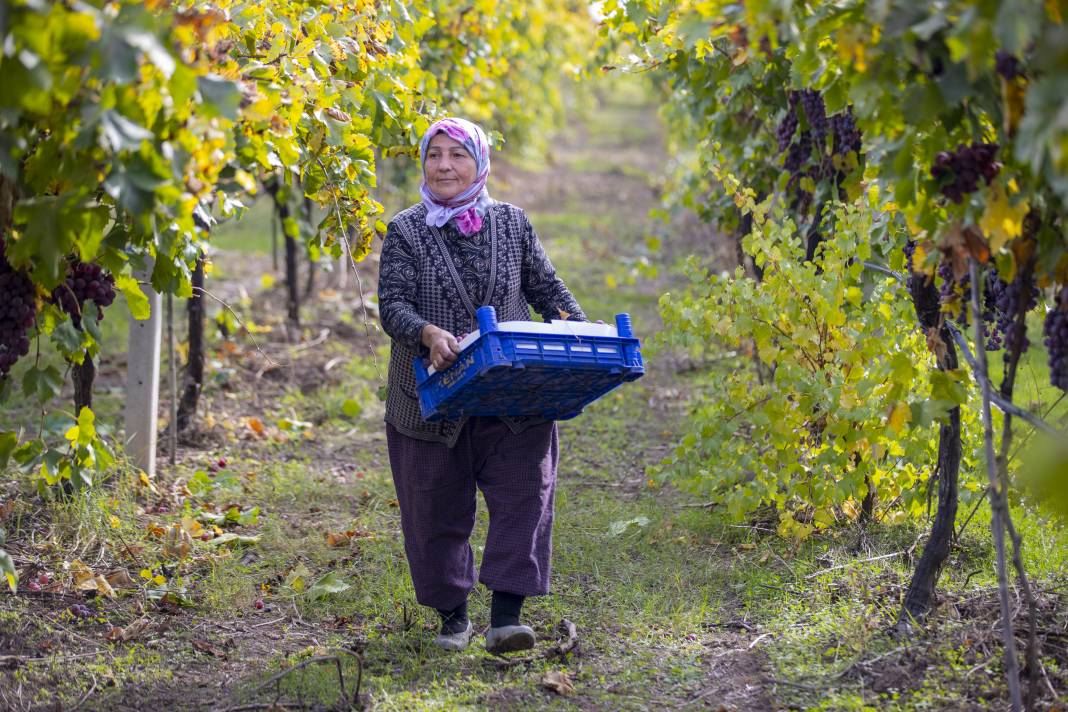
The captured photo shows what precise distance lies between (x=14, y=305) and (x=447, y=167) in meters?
1.25

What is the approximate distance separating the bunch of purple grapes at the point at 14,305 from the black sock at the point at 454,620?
57.4 inches

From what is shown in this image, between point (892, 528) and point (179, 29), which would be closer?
point (179, 29)

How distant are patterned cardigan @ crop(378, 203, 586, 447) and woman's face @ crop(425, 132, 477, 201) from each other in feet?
0.35

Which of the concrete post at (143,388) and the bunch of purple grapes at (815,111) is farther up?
the bunch of purple grapes at (815,111)

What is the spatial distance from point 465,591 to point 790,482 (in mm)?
1265

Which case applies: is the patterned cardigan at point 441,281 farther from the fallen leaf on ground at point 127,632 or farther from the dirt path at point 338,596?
the fallen leaf on ground at point 127,632

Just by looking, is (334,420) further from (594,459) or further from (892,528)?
(892,528)

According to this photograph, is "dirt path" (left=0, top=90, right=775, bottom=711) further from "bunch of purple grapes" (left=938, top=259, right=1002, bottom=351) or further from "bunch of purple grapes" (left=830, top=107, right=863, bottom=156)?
"bunch of purple grapes" (left=830, top=107, right=863, bottom=156)

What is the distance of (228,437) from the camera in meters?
5.65

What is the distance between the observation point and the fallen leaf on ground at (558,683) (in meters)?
3.23

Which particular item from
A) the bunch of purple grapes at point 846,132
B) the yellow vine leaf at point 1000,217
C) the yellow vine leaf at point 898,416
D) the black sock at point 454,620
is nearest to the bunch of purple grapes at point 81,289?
the black sock at point 454,620

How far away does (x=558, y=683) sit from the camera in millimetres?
3246

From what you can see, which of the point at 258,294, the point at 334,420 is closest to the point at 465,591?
the point at 334,420

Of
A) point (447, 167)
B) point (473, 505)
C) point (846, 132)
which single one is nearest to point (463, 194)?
point (447, 167)
